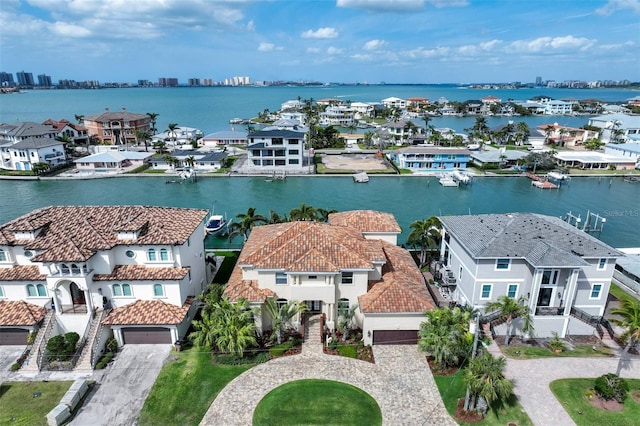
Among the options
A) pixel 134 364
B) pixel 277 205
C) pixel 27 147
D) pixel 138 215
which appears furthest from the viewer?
pixel 27 147

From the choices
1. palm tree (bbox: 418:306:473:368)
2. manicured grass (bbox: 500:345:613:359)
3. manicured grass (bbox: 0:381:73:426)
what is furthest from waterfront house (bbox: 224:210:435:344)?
manicured grass (bbox: 0:381:73:426)

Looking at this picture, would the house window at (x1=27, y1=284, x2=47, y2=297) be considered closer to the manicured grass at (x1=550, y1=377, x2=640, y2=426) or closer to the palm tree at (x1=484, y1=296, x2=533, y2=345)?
the palm tree at (x1=484, y1=296, x2=533, y2=345)

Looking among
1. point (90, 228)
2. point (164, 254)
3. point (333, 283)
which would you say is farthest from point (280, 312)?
point (90, 228)

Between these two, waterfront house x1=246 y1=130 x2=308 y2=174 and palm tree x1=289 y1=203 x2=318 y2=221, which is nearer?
palm tree x1=289 y1=203 x2=318 y2=221

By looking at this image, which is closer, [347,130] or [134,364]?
[134,364]

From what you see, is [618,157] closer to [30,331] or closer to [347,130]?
[347,130]

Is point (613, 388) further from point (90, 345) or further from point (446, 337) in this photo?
point (90, 345)

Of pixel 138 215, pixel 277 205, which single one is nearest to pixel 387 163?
pixel 277 205
